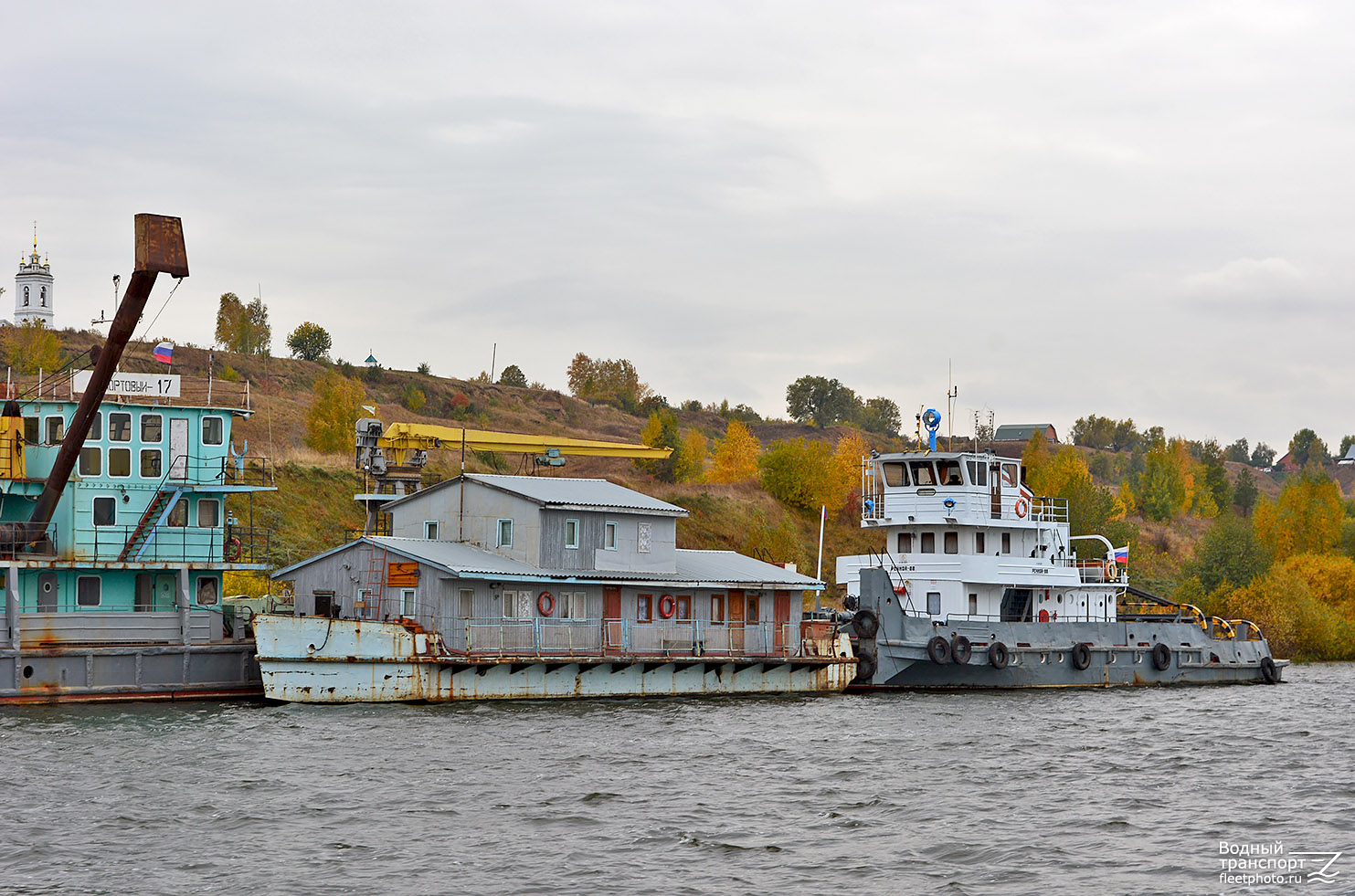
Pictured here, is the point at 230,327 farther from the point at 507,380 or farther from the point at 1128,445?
the point at 1128,445

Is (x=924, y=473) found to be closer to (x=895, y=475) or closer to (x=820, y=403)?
(x=895, y=475)

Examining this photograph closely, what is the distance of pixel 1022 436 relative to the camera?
166m

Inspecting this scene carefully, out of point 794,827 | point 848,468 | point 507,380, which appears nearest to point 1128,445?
point 507,380

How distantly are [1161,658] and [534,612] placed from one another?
22939 mm

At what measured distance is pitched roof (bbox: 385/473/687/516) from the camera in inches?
1692

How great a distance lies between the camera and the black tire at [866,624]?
46062mm

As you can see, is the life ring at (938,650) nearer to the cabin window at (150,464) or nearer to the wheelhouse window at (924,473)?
the wheelhouse window at (924,473)

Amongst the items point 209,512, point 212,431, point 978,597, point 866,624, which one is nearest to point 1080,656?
point 978,597

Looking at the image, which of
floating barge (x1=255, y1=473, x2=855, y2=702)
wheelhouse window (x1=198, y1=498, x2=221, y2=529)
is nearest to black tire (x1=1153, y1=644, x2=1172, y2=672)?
floating barge (x1=255, y1=473, x2=855, y2=702)

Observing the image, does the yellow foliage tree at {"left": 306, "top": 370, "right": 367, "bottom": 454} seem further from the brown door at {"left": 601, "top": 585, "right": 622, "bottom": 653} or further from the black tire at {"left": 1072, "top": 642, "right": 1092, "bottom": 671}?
the black tire at {"left": 1072, "top": 642, "right": 1092, "bottom": 671}

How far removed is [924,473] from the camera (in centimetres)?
4894

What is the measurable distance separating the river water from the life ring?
17.8ft

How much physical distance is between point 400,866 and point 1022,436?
5942 inches

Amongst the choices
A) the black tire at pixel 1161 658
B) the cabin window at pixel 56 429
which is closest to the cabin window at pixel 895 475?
the black tire at pixel 1161 658
